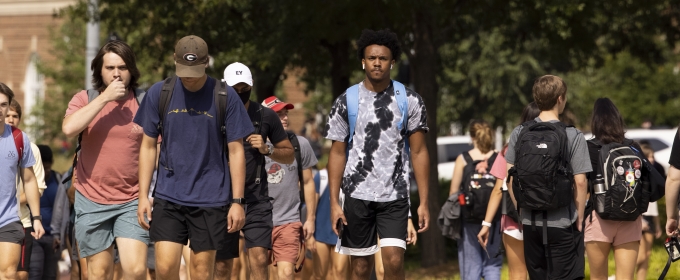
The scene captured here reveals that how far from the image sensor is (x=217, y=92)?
6559mm

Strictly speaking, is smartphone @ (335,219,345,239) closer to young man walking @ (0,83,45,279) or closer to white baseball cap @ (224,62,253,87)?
white baseball cap @ (224,62,253,87)

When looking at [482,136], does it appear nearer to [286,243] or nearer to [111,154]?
[286,243]

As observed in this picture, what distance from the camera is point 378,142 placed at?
288 inches

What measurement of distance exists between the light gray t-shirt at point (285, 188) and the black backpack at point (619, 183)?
2.62 metres

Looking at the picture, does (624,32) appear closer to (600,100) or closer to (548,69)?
(600,100)

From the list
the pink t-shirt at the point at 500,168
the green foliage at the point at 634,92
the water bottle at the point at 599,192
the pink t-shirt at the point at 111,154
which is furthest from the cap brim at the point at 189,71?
the green foliage at the point at 634,92

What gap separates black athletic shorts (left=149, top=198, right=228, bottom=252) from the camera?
657cm

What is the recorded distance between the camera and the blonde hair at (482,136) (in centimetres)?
1010

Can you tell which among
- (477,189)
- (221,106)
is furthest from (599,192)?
(221,106)

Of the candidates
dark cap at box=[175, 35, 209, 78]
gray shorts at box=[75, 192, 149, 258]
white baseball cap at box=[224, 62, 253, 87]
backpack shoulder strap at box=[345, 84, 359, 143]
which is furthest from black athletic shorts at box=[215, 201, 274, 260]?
dark cap at box=[175, 35, 209, 78]

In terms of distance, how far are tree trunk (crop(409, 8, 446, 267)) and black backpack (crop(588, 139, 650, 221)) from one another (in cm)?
619

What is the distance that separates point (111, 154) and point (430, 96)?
26.2 feet

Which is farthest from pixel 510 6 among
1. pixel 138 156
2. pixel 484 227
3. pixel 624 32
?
pixel 138 156

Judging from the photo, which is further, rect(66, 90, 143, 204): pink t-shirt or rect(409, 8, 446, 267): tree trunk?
rect(409, 8, 446, 267): tree trunk
